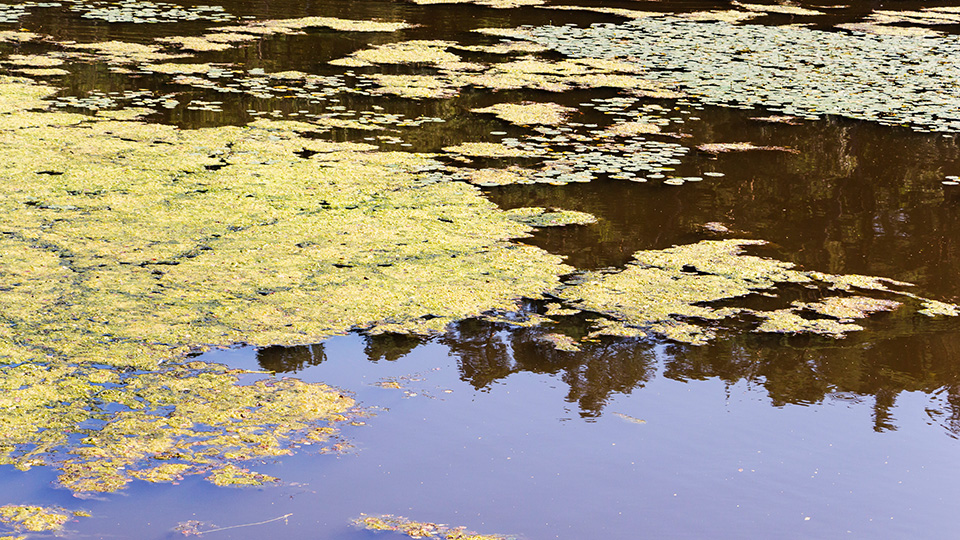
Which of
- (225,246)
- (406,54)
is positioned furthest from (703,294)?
(406,54)

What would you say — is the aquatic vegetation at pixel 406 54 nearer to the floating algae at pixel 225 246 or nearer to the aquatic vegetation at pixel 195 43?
the aquatic vegetation at pixel 195 43

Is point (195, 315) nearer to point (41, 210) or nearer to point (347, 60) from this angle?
point (41, 210)

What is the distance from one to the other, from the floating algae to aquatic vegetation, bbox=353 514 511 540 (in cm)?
103

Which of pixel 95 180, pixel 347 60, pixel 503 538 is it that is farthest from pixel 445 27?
pixel 503 538

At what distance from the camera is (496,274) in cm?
393

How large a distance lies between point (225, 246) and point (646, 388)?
1.97 meters

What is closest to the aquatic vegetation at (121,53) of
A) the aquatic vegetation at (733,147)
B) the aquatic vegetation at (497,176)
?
the aquatic vegetation at (497,176)

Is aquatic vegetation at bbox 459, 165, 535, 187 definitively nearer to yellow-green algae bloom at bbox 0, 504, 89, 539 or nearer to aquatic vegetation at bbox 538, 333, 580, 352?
aquatic vegetation at bbox 538, 333, 580, 352

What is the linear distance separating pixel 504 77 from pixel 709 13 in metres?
4.58

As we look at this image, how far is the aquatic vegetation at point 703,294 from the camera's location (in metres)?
3.60

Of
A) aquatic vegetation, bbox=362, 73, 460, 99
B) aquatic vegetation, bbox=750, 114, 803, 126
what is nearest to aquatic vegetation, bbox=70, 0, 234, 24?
aquatic vegetation, bbox=362, 73, 460, 99

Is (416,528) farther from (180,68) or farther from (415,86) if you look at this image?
(180,68)

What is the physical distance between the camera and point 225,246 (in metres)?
4.09

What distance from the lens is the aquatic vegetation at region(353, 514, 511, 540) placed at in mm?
2404
